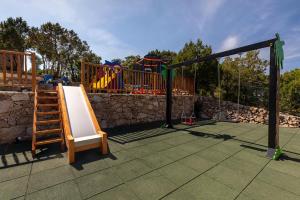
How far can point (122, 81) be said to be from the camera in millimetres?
6492

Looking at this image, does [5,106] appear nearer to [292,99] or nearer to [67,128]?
[67,128]

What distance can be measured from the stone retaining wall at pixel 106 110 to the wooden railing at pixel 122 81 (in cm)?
37

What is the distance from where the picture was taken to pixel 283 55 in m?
3.63

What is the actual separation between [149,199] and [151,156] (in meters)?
1.39

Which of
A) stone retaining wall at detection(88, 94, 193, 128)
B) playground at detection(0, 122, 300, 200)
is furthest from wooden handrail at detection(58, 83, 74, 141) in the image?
stone retaining wall at detection(88, 94, 193, 128)

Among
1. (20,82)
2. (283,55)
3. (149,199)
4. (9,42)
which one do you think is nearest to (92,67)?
(20,82)

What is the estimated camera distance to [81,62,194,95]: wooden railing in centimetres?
571

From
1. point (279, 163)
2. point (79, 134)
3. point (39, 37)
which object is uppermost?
point (39, 37)

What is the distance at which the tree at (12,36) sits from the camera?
22.1 m

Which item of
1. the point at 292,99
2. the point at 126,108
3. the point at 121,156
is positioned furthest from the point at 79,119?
the point at 292,99

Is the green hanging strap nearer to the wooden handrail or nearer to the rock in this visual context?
the wooden handrail

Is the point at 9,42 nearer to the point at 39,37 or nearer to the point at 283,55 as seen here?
the point at 39,37

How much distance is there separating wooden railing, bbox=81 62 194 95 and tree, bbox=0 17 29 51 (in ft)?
72.7

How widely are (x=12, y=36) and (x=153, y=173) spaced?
96.2 feet
